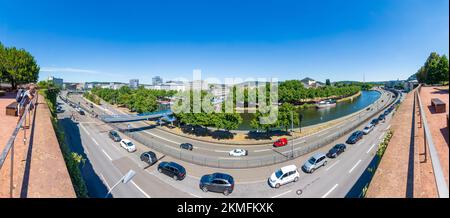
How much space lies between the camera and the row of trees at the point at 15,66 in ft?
45.5

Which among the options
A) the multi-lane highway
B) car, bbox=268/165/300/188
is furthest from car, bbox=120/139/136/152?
car, bbox=268/165/300/188

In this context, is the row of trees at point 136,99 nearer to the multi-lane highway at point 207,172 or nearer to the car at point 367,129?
the multi-lane highway at point 207,172

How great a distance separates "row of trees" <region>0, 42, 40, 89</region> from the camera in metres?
13.9

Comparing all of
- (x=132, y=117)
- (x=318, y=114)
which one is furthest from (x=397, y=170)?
(x=318, y=114)

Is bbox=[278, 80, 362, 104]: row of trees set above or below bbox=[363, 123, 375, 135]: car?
above

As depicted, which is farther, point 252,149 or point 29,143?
point 252,149

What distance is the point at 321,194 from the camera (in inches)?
345

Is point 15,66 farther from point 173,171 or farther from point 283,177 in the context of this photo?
point 283,177

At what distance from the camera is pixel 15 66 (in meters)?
14.4

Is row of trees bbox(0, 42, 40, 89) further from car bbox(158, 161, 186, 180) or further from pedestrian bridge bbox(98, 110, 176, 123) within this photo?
car bbox(158, 161, 186, 180)

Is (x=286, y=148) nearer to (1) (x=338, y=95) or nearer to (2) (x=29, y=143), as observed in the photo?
(2) (x=29, y=143)
